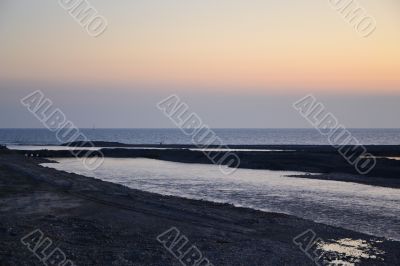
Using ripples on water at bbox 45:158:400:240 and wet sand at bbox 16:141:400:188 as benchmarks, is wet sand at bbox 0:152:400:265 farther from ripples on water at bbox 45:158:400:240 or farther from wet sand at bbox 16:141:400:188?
wet sand at bbox 16:141:400:188

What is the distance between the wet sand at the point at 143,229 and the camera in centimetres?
1322

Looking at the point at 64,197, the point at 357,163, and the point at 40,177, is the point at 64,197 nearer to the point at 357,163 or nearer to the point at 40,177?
the point at 40,177

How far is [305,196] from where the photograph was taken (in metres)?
29.6

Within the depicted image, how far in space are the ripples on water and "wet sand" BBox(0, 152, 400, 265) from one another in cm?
242

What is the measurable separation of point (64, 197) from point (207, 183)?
16.3 metres

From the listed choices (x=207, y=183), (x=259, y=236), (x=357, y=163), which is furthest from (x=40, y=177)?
(x=357, y=163)

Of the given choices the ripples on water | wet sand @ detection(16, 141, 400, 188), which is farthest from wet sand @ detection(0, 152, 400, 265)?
wet sand @ detection(16, 141, 400, 188)

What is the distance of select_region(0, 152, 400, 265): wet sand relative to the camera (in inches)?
520

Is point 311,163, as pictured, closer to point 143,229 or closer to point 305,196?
point 305,196

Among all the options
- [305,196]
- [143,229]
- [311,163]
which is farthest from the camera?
[311,163]

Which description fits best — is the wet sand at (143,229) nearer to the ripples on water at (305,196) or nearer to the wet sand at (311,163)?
the ripples on water at (305,196)

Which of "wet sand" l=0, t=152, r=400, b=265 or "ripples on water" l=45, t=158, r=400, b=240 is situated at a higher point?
"ripples on water" l=45, t=158, r=400, b=240

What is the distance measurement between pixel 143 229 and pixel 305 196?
1563 cm

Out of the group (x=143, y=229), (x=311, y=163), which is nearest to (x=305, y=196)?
(x=143, y=229)
